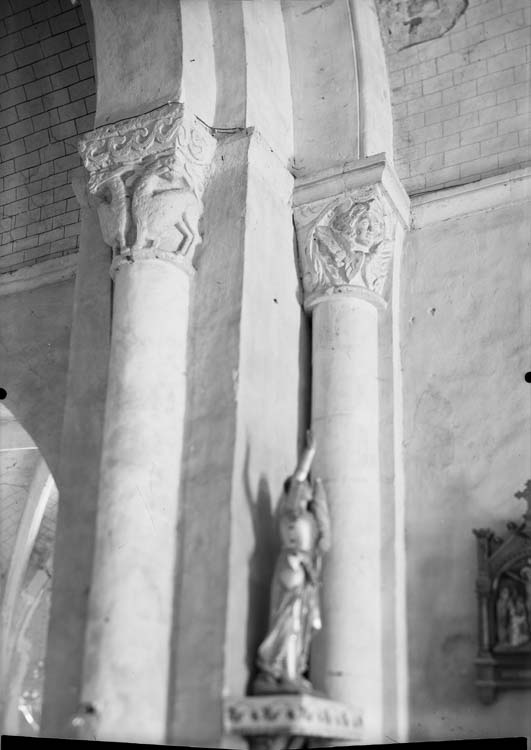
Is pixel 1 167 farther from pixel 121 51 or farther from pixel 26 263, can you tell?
pixel 121 51

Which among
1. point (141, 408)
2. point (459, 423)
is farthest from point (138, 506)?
point (459, 423)

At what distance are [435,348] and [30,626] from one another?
30.8ft

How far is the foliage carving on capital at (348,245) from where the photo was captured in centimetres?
558

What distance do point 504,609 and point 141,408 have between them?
1890 millimetres

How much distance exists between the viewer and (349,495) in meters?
5.16

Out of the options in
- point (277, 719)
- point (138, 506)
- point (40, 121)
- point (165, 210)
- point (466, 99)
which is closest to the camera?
point (277, 719)

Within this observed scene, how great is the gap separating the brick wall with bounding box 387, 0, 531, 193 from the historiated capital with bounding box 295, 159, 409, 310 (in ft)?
1.79

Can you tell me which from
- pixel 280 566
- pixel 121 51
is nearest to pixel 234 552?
pixel 280 566

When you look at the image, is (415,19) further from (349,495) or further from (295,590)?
(295,590)

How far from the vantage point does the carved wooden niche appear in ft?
16.1

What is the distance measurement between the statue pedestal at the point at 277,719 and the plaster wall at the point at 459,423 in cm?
90

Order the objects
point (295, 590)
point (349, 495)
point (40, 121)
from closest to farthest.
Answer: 1. point (295, 590)
2. point (349, 495)
3. point (40, 121)

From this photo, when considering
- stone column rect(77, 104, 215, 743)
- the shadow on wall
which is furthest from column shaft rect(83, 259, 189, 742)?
the shadow on wall

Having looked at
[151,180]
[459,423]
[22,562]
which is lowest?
[459,423]
